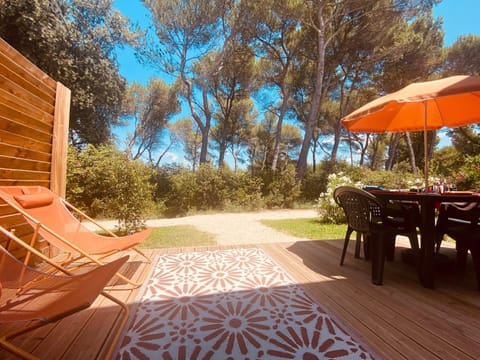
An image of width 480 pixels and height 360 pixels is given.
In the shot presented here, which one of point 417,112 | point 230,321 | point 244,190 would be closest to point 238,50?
point 244,190

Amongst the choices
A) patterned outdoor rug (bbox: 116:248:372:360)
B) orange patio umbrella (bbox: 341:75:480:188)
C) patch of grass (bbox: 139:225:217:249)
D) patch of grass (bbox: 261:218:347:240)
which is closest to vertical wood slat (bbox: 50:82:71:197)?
patch of grass (bbox: 139:225:217:249)

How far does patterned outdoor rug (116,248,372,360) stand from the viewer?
1.21 metres

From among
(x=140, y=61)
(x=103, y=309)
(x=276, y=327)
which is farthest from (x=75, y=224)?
(x=140, y=61)

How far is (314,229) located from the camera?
4.27 m

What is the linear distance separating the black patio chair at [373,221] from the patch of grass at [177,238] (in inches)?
75.3

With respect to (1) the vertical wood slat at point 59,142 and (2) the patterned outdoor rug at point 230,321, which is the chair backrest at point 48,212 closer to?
(1) the vertical wood slat at point 59,142

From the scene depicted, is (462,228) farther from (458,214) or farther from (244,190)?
(244,190)

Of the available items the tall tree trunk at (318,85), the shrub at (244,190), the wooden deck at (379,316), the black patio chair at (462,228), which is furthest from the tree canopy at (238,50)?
the black patio chair at (462,228)

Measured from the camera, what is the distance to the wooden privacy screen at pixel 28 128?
1.98 m

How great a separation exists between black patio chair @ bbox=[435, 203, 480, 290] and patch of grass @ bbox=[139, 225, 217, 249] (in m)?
2.59

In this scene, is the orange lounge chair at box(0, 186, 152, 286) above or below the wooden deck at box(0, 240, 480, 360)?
above

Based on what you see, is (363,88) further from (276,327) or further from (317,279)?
(276,327)

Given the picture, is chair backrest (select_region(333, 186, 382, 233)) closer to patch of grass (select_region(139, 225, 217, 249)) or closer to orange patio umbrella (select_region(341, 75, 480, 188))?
orange patio umbrella (select_region(341, 75, 480, 188))

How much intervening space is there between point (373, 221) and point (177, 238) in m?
2.69
